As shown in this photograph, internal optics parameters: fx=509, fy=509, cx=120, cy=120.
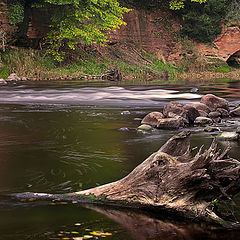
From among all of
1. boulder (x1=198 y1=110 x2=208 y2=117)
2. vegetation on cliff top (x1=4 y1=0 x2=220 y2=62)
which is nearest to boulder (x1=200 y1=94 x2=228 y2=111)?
boulder (x1=198 y1=110 x2=208 y2=117)

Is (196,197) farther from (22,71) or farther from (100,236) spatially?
(22,71)

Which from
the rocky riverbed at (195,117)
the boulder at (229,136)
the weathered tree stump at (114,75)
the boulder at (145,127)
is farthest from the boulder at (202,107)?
the weathered tree stump at (114,75)

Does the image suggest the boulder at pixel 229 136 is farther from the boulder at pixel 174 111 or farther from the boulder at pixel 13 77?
the boulder at pixel 13 77

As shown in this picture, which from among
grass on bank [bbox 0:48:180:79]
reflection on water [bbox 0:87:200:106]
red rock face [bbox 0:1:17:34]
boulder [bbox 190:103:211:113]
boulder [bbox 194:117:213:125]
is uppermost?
red rock face [bbox 0:1:17:34]

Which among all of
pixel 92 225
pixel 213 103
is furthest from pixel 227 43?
pixel 92 225

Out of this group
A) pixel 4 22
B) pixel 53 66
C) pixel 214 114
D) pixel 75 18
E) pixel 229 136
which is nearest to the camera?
pixel 229 136

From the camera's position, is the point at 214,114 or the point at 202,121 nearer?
the point at 202,121

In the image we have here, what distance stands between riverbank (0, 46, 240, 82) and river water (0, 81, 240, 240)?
44.0 ft

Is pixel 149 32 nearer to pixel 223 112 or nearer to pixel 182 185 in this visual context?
pixel 223 112

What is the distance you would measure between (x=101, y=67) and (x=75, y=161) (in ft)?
95.8

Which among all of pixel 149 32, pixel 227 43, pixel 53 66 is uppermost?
pixel 149 32

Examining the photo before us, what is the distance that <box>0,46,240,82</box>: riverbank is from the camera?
32656mm

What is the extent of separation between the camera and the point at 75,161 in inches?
332

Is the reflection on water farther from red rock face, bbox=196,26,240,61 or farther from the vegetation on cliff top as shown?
red rock face, bbox=196,26,240,61
